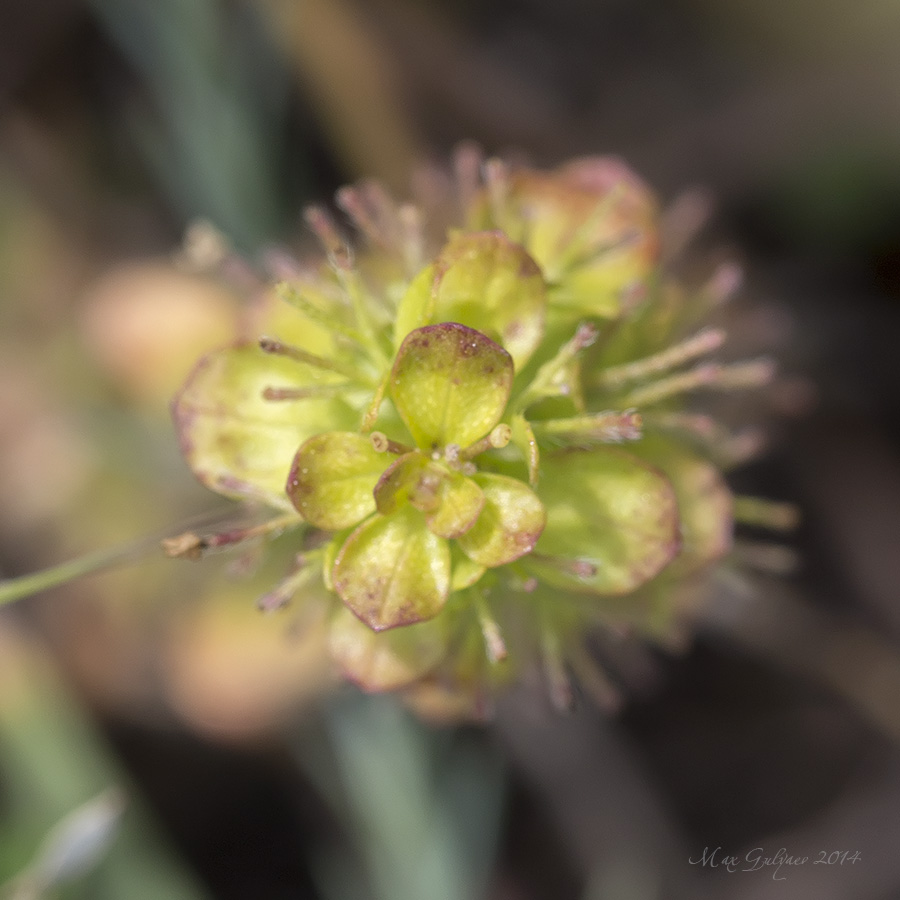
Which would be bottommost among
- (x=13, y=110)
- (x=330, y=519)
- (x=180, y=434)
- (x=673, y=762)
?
(x=673, y=762)

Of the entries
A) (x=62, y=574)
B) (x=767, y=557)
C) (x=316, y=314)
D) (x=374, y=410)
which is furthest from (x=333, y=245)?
(x=767, y=557)

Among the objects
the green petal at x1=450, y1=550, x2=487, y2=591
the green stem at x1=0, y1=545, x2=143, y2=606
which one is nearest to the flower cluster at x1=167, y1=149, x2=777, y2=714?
the green petal at x1=450, y1=550, x2=487, y2=591

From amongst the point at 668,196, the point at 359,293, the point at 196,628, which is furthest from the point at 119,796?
the point at 668,196

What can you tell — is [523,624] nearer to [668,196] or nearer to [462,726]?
[462,726]

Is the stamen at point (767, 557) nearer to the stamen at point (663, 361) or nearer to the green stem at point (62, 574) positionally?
the stamen at point (663, 361)

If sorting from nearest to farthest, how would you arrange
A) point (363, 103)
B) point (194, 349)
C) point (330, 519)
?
1. point (330, 519)
2. point (194, 349)
3. point (363, 103)

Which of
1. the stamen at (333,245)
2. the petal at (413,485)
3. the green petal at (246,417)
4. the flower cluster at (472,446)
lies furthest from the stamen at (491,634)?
the stamen at (333,245)

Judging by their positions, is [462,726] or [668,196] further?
[668,196]
